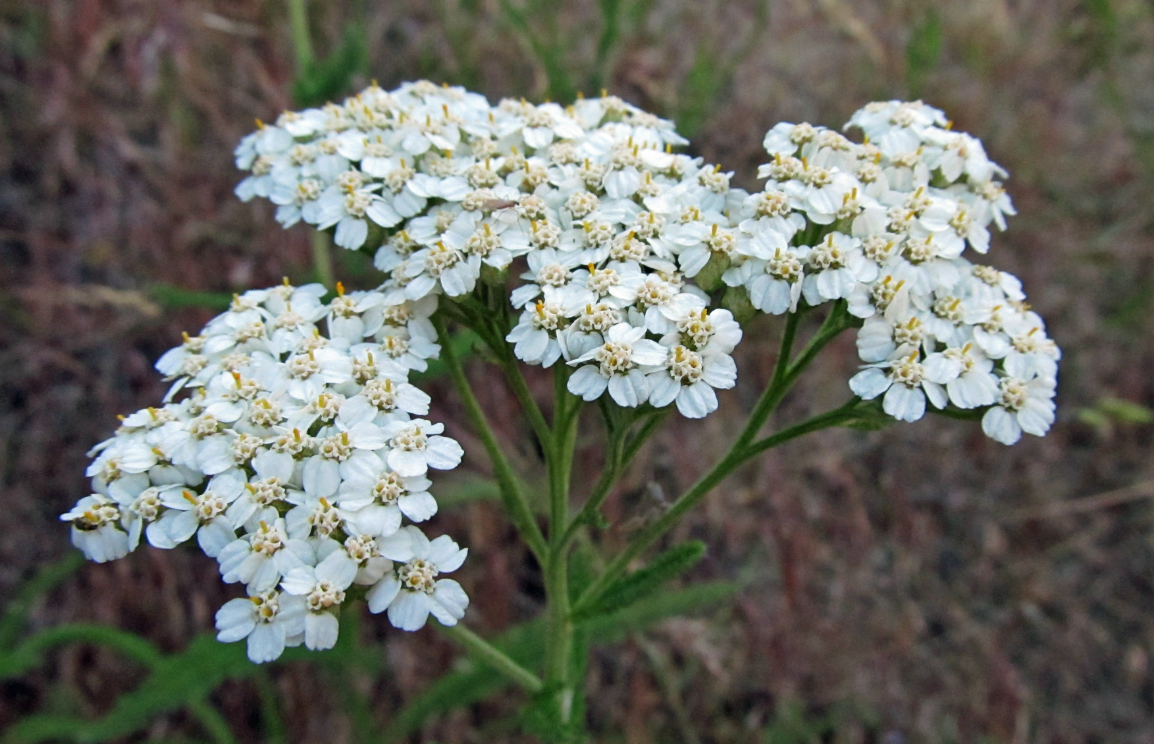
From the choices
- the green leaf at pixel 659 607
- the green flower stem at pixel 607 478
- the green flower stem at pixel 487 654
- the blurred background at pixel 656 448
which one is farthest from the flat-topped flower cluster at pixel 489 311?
the green leaf at pixel 659 607

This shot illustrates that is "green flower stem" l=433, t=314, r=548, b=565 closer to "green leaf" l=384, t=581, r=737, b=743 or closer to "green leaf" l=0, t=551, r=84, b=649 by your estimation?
"green leaf" l=384, t=581, r=737, b=743

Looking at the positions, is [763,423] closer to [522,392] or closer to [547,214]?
[522,392]

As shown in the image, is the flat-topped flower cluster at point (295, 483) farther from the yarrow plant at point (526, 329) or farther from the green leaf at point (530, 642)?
the green leaf at point (530, 642)

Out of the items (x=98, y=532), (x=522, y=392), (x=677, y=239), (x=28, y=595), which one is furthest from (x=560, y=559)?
(x=28, y=595)

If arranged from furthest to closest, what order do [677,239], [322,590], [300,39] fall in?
[300,39]
[677,239]
[322,590]

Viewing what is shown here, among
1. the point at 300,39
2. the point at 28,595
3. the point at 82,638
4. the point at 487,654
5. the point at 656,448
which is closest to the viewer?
the point at 487,654

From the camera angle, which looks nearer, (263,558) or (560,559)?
(263,558)
